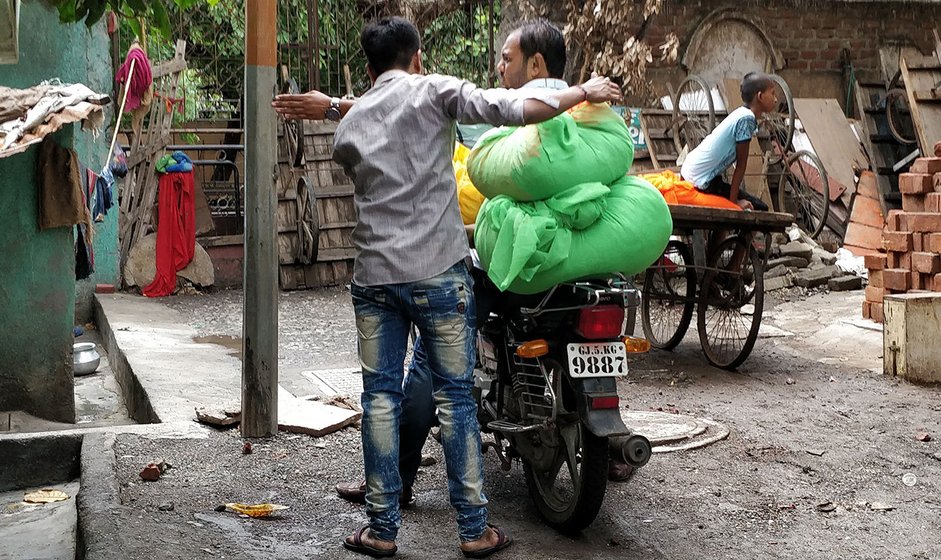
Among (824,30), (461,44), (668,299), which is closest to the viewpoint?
(668,299)

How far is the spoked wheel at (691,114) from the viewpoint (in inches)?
514

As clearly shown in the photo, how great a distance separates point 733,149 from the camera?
7566 millimetres

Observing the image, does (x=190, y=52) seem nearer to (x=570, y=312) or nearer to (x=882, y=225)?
(x=882, y=225)

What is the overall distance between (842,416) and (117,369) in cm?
563

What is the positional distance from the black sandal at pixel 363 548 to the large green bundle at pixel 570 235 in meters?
1.05

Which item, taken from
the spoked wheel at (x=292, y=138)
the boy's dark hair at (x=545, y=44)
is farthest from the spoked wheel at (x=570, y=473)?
the spoked wheel at (x=292, y=138)

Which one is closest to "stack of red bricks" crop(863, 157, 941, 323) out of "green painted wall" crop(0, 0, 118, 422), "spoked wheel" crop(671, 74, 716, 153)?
"spoked wheel" crop(671, 74, 716, 153)

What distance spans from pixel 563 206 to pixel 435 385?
0.86 meters

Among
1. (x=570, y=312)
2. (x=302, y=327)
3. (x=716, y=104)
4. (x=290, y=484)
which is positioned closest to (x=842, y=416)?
(x=570, y=312)

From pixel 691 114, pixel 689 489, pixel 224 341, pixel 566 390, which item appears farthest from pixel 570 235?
pixel 691 114

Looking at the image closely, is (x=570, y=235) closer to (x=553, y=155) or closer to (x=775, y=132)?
(x=553, y=155)

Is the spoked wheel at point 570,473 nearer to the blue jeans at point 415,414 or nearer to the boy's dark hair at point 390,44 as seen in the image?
the blue jeans at point 415,414

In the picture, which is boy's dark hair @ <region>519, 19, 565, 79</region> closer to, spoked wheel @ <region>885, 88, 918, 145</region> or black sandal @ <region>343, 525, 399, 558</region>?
black sandal @ <region>343, 525, 399, 558</region>

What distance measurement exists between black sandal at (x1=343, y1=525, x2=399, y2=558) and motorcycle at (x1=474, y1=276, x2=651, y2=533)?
0.71 meters
